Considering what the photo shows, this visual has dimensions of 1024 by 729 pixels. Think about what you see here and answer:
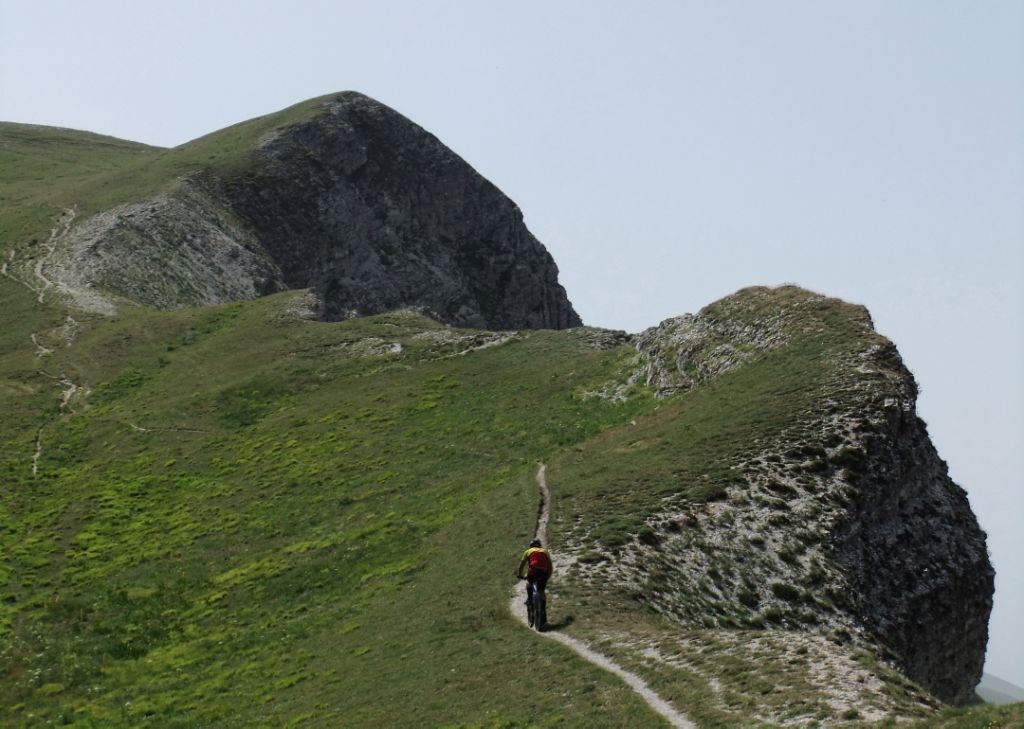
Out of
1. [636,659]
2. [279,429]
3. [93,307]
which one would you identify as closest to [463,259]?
[93,307]

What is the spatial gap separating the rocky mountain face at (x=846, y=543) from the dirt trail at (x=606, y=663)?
2529 mm

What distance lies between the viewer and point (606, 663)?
31000 mm

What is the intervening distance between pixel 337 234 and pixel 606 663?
142874mm

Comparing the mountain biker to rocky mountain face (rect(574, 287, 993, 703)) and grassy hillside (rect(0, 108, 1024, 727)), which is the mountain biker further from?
rocky mountain face (rect(574, 287, 993, 703))

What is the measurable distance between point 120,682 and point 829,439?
100ft

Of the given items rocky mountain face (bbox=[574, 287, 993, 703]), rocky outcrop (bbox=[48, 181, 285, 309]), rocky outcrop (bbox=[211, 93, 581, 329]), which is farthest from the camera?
rocky outcrop (bbox=[211, 93, 581, 329])

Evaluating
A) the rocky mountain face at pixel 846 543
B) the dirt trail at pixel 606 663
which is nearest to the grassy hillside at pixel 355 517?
the dirt trail at pixel 606 663

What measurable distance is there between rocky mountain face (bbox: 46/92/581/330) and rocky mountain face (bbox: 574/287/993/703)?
A: 260 feet

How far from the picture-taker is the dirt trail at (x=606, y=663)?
2605 centimetres

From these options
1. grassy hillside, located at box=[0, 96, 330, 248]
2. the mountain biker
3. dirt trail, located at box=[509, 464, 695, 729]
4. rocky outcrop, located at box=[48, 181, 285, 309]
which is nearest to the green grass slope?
dirt trail, located at box=[509, 464, 695, 729]

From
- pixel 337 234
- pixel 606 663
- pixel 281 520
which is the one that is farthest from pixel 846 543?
pixel 337 234

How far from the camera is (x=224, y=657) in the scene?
4484 cm

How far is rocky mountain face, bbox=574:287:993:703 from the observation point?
41.3 meters

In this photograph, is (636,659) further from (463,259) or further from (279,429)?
(463,259)
